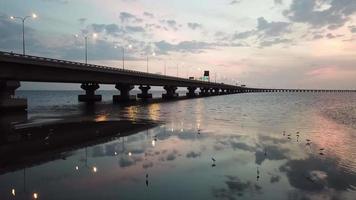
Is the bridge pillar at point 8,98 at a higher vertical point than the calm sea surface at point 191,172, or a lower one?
higher

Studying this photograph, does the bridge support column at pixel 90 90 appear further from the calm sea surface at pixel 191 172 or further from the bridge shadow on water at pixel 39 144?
the calm sea surface at pixel 191 172

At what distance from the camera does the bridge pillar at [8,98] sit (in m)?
63.9

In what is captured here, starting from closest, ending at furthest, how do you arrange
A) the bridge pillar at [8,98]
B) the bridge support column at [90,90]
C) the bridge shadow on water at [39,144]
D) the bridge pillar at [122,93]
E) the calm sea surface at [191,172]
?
1. the calm sea surface at [191,172]
2. the bridge shadow on water at [39,144]
3. the bridge pillar at [8,98]
4. the bridge support column at [90,90]
5. the bridge pillar at [122,93]

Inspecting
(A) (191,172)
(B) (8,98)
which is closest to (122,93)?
(B) (8,98)

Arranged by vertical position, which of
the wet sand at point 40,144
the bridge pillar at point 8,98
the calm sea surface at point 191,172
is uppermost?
the bridge pillar at point 8,98

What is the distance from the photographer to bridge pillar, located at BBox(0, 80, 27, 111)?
2515 inches

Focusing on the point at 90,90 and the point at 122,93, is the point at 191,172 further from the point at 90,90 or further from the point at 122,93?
the point at 90,90

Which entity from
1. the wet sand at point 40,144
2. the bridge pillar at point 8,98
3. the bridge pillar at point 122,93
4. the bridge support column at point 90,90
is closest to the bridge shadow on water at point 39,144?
the wet sand at point 40,144

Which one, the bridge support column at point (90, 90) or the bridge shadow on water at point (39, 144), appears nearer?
the bridge shadow on water at point (39, 144)

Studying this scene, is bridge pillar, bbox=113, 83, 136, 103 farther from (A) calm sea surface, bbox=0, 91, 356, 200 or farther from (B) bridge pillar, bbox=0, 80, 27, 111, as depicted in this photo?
(A) calm sea surface, bbox=0, 91, 356, 200

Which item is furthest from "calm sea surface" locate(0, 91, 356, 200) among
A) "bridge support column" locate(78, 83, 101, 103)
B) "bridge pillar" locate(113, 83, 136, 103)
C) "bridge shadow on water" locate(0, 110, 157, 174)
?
"bridge pillar" locate(113, 83, 136, 103)

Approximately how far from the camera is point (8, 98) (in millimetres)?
66938

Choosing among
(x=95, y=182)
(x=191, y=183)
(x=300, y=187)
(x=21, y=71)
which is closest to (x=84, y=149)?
(x=95, y=182)

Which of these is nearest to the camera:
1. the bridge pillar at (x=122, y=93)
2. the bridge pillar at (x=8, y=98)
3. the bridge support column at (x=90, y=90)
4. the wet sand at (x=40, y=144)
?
the wet sand at (x=40, y=144)
